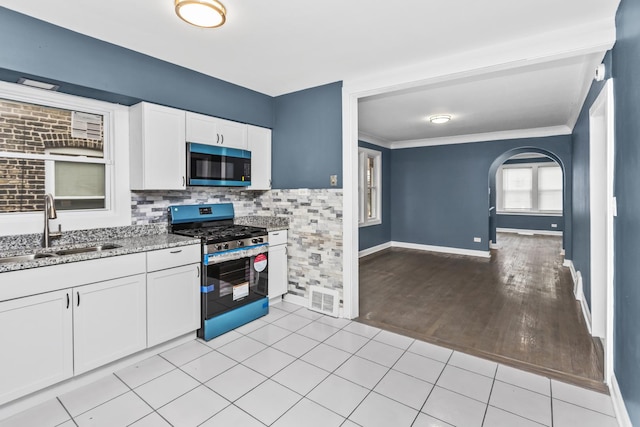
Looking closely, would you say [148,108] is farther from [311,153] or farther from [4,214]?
[311,153]

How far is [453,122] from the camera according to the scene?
555 cm

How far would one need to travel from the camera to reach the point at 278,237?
150 inches

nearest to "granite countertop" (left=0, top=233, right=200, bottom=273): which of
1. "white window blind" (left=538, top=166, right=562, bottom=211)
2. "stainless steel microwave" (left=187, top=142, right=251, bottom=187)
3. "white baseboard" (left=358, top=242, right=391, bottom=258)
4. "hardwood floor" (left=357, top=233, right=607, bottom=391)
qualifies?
"stainless steel microwave" (left=187, top=142, right=251, bottom=187)

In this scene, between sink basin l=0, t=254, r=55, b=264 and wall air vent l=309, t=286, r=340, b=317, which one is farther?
wall air vent l=309, t=286, r=340, b=317

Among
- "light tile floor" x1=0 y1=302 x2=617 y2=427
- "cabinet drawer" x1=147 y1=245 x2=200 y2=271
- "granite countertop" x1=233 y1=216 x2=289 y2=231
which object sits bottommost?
"light tile floor" x1=0 y1=302 x2=617 y2=427

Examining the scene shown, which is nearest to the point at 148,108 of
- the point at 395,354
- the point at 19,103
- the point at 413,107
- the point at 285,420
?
the point at 19,103

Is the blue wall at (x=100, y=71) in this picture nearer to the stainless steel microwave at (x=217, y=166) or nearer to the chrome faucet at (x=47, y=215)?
the stainless steel microwave at (x=217, y=166)

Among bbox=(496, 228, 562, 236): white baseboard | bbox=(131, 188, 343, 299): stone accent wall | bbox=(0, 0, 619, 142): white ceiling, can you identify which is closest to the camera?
bbox=(0, 0, 619, 142): white ceiling

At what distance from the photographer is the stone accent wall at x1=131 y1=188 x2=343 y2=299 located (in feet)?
11.1

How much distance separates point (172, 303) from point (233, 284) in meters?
0.60

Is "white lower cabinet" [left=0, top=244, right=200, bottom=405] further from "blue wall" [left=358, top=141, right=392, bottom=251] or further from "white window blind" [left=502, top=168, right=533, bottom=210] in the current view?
"white window blind" [left=502, top=168, right=533, bottom=210]

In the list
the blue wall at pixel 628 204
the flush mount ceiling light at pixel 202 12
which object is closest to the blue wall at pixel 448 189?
the blue wall at pixel 628 204

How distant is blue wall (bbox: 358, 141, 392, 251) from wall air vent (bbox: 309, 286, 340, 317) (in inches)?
124

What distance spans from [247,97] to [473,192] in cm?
521
